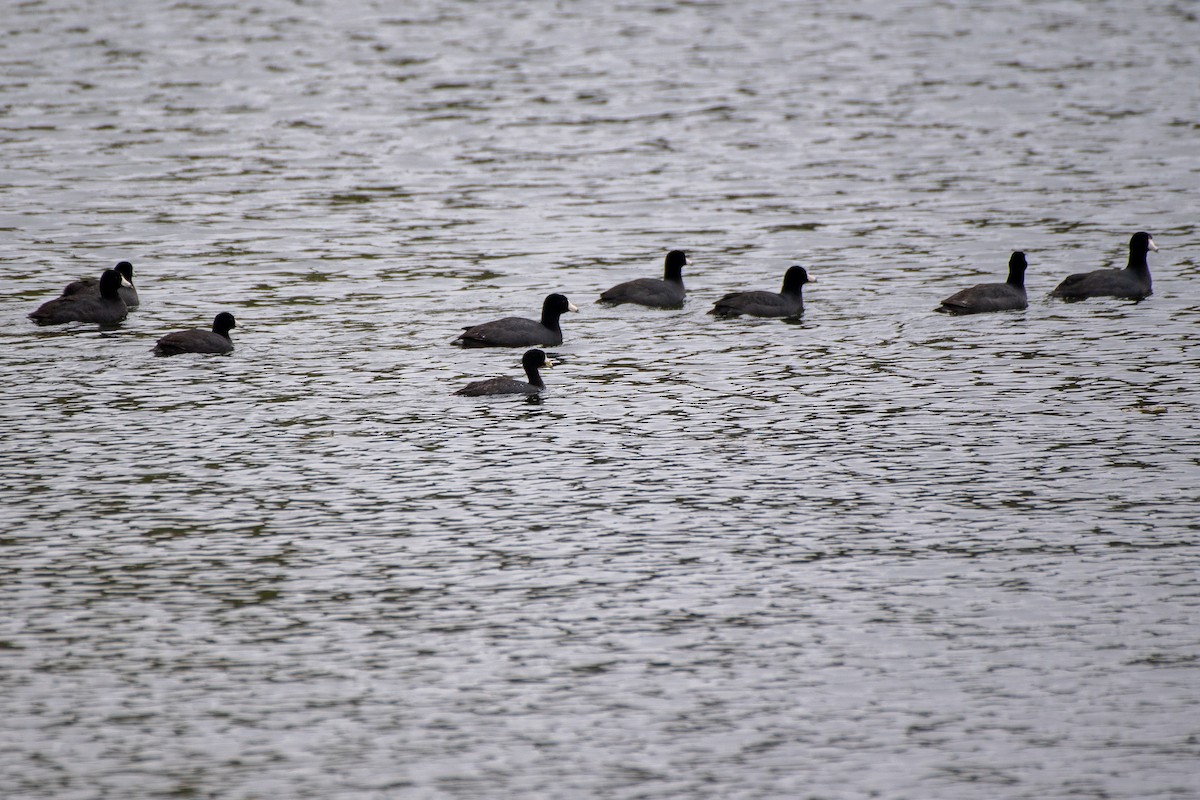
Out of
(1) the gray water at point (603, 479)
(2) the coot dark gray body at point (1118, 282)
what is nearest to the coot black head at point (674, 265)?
(1) the gray water at point (603, 479)

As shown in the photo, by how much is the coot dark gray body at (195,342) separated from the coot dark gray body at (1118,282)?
12387mm

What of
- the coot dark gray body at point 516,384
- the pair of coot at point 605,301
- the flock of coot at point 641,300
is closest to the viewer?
the coot dark gray body at point 516,384

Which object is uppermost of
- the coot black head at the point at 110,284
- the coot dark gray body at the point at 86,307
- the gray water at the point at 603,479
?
the coot black head at the point at 110,284

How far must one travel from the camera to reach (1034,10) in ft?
201

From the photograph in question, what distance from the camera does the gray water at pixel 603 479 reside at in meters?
12.3

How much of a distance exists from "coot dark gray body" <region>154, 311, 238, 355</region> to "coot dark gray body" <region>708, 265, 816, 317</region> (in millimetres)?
7226

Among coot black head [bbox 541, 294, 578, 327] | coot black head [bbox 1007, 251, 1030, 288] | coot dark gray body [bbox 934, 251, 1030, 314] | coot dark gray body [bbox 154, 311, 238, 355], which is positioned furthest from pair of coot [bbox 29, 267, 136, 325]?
coot black head [bbox 1007, 251, 1030, 288]

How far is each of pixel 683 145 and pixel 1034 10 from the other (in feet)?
81.0

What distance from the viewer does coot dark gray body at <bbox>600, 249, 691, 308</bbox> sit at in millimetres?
26266

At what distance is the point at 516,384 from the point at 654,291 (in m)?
5.50

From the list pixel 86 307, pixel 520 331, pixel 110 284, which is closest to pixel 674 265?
pixel 520 331

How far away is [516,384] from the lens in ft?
69.8

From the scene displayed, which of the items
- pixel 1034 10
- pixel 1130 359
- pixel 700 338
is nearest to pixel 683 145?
pixel 700 338

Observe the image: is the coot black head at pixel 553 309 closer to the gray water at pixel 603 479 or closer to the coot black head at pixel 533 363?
the gray water at pixel 603 479
